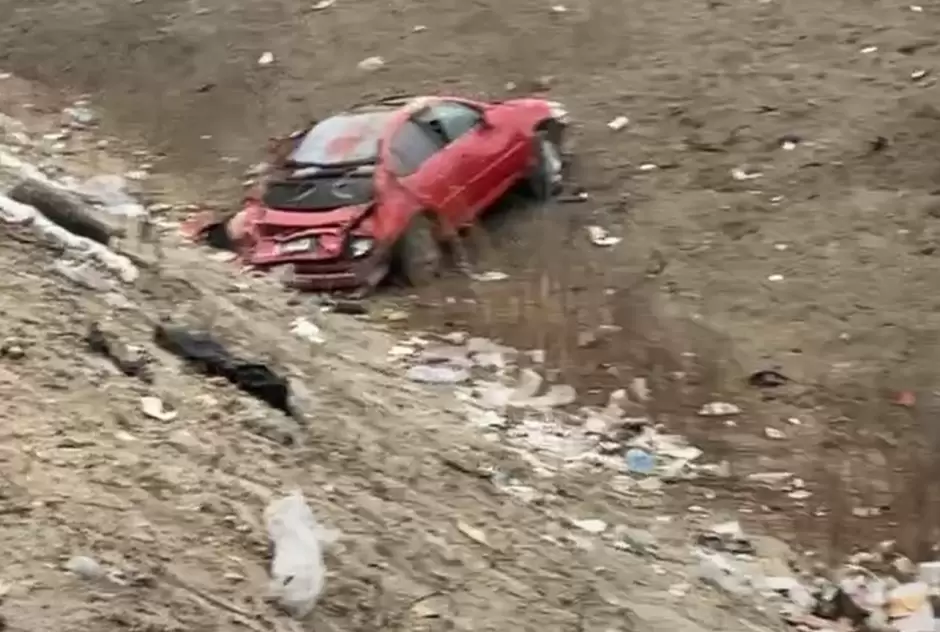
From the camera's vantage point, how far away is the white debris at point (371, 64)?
47.2 feet

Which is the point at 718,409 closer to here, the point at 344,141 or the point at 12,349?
the point at 344,141

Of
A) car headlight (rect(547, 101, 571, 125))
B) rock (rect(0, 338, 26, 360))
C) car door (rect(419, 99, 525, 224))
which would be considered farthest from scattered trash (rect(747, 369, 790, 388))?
rock (rect(0, 338, 26, 360))

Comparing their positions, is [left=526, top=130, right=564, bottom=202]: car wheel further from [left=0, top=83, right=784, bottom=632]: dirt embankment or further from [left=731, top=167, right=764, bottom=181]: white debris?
[left=0, top=83, right=784, bottom=632]: dirt embankment

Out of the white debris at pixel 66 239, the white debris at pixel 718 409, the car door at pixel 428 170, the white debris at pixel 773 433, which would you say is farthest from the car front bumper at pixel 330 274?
the white debris at pixel 773 433

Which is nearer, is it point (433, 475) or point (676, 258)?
point (433, 475)

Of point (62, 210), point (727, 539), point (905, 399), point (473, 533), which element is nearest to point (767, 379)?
point (905, 399)

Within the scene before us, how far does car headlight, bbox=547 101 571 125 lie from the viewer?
1197 centimetres

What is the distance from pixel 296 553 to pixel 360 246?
518cm

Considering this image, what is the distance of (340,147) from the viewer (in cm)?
1066

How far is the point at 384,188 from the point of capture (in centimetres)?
1023

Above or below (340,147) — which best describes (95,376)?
above

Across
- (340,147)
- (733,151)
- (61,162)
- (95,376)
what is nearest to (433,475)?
(95,376)

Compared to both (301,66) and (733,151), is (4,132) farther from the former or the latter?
(733,151)

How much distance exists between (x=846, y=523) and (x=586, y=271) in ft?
11.6
